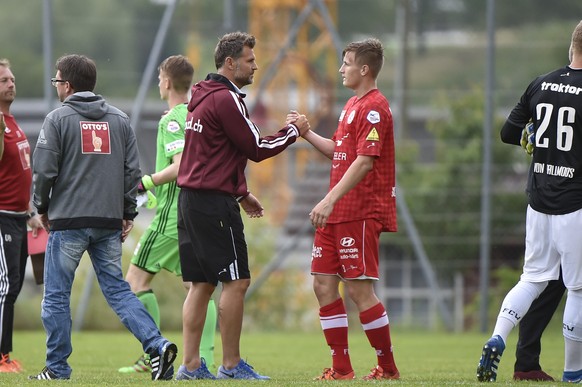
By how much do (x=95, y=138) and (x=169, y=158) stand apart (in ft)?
4.05

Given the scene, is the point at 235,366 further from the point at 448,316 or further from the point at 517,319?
the point at 448,316

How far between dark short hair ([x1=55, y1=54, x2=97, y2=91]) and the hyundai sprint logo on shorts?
1.85 metres

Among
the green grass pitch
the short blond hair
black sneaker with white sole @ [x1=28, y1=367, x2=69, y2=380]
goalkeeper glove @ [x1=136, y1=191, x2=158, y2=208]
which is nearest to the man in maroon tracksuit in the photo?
the green grass pitch

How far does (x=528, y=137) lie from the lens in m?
6.97

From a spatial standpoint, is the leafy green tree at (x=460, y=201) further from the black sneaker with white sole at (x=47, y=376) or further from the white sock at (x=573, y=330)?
the black sneaker with white sole at (x=47, y=376)

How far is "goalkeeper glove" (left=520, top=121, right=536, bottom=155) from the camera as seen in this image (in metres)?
6.92

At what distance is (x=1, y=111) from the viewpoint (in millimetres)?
A: 8070

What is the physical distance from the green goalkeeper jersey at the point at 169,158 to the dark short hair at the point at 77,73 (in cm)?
108

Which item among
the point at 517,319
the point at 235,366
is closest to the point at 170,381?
the point at 235,366

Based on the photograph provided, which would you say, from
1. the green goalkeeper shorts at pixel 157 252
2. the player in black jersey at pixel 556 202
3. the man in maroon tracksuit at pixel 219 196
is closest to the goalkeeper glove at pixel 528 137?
the player in black jersey at pixel 556 202

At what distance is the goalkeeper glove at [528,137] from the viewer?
6916 millimetres

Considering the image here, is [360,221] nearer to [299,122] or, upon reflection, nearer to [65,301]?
[299,122]

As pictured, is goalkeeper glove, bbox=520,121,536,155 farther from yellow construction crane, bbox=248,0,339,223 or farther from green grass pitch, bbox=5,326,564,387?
yellow construction crane, bbox=248,0,339,223

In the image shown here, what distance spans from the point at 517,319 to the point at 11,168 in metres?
3.70
